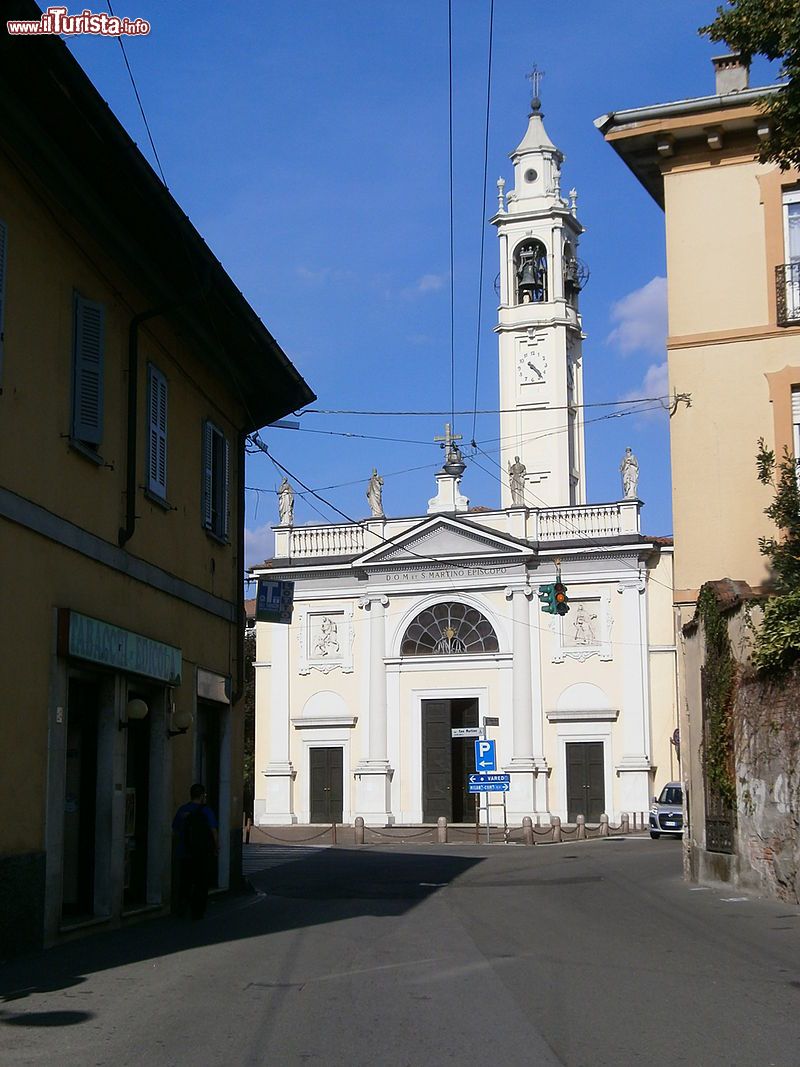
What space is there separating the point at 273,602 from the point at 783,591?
7454 millimetres

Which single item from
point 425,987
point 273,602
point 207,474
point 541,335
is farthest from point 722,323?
point 541,335

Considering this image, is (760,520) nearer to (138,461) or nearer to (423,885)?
(423,885)

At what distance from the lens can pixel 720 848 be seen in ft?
62.7

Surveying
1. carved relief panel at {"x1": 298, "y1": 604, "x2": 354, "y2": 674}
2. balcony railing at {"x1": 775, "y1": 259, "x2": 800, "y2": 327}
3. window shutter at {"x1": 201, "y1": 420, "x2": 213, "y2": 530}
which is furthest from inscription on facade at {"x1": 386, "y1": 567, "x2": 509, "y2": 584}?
window shutter at {"x1": 201, "y1": 420, "x2": 213, "y2": 530}

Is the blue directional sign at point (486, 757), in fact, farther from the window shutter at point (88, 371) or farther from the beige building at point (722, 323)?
the window shutter at point (88, 371)

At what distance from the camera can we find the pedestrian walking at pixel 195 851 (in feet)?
48.5

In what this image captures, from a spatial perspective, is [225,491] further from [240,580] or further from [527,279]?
[527,279]

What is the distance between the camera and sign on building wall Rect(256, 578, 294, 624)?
66.8ft

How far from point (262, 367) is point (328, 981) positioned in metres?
10.7

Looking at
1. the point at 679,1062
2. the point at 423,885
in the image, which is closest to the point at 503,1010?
the point at 679,1062

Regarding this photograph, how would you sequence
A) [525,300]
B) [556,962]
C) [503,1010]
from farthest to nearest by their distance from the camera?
[525,300] → [556,962] → [503,1010]

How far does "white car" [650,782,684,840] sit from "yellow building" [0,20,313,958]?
20829 mm

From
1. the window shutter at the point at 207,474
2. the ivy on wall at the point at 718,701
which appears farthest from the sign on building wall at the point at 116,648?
the ivy on wall at the point at 718,701

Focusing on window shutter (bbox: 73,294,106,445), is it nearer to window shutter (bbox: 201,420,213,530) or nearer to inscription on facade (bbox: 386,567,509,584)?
window shutter (bbox: 201,420,213,530)
